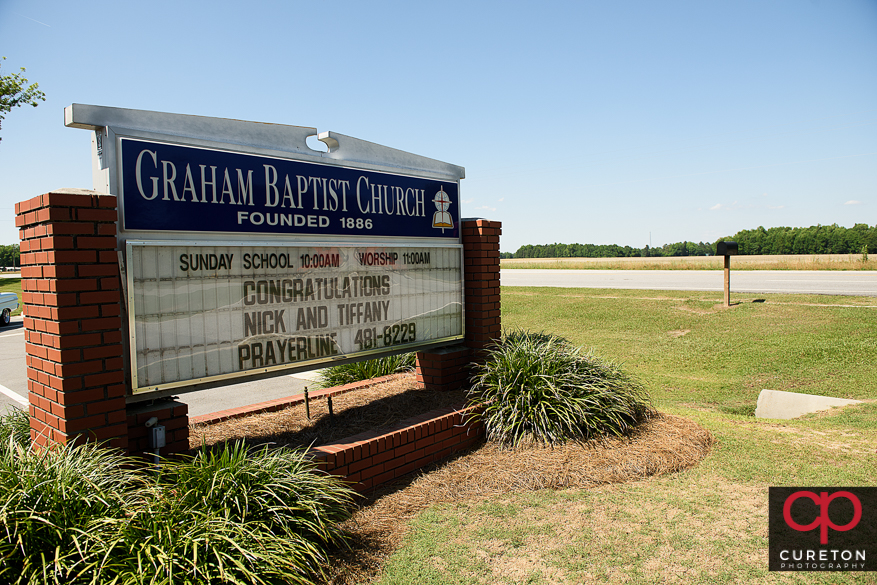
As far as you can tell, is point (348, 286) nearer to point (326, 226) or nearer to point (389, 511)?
point (326, 226)

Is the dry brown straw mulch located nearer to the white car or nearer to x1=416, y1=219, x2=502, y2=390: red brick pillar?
x1=416, y1=219, x2=502, y2=390: red brick pillar

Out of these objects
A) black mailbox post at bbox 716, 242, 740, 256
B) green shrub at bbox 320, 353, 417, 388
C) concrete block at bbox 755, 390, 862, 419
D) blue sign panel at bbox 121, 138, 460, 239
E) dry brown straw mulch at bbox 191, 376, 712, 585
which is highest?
blue sign panel at bbox 121, 138, 460, 239

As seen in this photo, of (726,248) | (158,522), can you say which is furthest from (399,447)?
(726,248)

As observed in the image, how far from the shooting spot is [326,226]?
5270mm

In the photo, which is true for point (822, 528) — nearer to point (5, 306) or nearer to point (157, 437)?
point (157, 437)

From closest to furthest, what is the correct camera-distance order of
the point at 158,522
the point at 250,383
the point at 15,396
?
the point at 158,522 → the point at 15,396 → the point at 250,383

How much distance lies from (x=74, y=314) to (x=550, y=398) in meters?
4.11

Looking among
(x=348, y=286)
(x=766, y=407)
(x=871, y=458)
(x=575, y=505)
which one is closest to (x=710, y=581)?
(x=575, y=505)

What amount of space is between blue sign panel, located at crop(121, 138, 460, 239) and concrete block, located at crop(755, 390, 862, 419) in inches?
228

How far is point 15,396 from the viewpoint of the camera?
973cm

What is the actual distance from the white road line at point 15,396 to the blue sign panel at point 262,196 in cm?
707

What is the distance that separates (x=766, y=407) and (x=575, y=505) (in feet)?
18.1

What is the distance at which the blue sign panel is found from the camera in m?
4.13

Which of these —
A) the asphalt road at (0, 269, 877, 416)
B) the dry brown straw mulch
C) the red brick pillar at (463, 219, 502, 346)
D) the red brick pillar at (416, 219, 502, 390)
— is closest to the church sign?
the red brick pillar at (416, 219, 502, 390)
